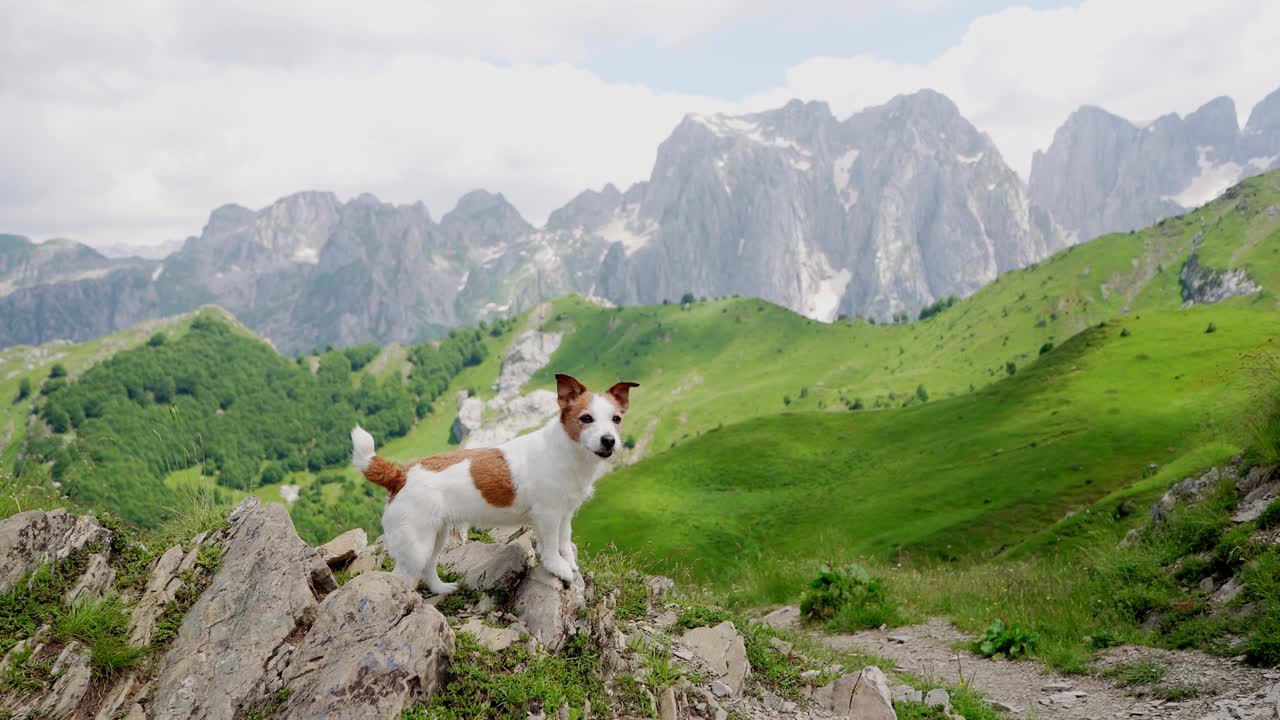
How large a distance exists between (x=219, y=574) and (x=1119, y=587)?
62.1 feet

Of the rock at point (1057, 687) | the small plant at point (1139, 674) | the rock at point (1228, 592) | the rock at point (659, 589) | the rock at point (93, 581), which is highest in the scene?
Answer: the rock at point (93, 581)

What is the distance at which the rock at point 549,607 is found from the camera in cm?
905

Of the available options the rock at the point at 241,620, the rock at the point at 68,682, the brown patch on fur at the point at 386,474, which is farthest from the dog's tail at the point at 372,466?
the rock at the point at 68,682

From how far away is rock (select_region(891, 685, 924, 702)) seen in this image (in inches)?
Result: 449

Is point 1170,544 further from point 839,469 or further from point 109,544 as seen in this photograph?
point 839,469

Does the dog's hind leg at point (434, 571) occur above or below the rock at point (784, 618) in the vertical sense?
above

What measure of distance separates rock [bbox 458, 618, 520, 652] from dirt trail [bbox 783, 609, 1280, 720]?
8.32 m

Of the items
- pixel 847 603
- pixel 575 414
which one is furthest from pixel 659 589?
pixel 847 603

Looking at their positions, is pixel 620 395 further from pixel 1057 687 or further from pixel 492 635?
pixel 1057 687

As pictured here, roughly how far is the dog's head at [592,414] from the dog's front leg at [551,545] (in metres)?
1.25

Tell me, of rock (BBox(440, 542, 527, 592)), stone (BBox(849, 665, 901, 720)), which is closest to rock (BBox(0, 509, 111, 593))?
rock (BBox(440, 542, 527, 592))

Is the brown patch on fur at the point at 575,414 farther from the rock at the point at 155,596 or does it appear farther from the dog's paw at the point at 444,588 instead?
the rock at the point at 155,596

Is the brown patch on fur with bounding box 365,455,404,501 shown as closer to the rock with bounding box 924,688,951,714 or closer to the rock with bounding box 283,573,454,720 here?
the rock with bounding box 283,573,454,720

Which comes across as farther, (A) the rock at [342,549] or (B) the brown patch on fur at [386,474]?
(A) the rock at [342,549]
